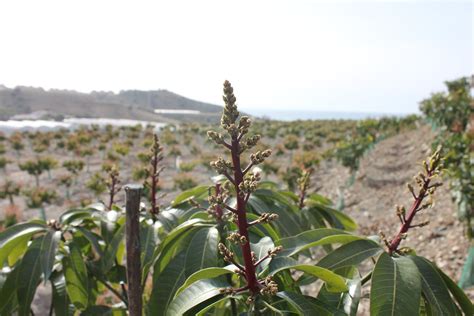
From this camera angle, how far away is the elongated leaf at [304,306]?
0.99 m

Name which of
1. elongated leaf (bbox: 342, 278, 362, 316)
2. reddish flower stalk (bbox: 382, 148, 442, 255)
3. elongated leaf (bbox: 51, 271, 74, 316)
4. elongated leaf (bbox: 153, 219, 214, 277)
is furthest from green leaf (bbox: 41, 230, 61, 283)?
reddish flower stalk (bbox: 382, 148, 442, 255)

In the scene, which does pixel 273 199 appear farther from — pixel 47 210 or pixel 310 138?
pixel 310 138

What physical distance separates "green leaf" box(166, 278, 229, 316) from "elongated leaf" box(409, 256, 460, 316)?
22.0 inches

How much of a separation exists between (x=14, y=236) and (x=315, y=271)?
1202mm

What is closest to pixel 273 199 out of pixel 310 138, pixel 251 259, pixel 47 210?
pixel 251 259

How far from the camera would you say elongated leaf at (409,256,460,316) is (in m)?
1.07

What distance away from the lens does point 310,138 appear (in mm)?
21031

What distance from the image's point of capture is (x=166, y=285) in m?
1.31

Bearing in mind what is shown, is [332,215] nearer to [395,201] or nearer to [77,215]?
[77,215]

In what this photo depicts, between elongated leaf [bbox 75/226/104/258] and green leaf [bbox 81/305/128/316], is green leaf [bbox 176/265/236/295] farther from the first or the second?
green leaf [bbox 81/305/128/316]

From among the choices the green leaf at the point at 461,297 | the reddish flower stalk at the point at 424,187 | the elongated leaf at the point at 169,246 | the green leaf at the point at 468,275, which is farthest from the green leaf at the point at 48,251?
the green leaf at the point at 468,275

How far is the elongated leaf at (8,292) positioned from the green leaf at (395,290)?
1315mm

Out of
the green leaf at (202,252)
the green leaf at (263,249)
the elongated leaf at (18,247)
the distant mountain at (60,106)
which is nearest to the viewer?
the green leaf at (263,249)

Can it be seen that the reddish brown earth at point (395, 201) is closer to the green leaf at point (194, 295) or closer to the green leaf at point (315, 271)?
the green leaf at point (315, 271)
